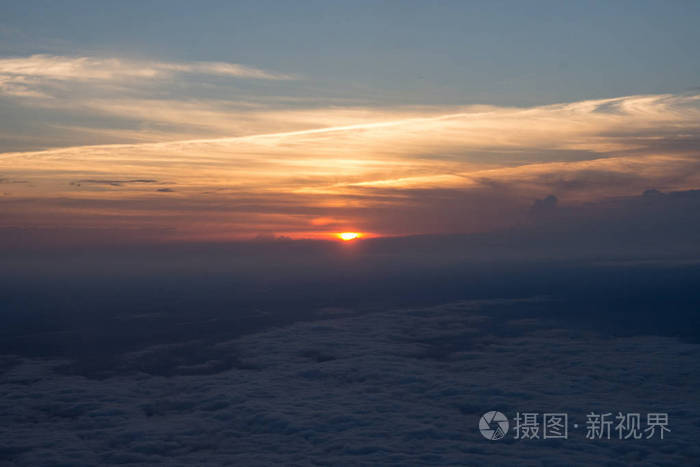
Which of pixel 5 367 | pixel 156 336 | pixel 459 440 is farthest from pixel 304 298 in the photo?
pixel 459 440

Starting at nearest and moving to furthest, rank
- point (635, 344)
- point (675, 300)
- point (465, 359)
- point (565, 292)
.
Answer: point (465, 359) → point (635, 344) → point (675, 300) → point (565, 292)

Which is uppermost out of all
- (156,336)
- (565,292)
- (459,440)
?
(459,440)

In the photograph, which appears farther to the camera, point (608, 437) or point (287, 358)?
point (287, 358)

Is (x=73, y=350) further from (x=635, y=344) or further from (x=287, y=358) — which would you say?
(x=635, y=344)

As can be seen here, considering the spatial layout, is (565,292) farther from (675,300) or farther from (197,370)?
(197,370)

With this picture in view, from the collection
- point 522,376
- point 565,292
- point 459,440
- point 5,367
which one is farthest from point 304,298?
point 459,440

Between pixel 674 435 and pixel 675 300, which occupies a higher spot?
pixel 674 435

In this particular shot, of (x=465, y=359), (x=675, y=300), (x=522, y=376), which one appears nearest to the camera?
(x=522, y=376)
